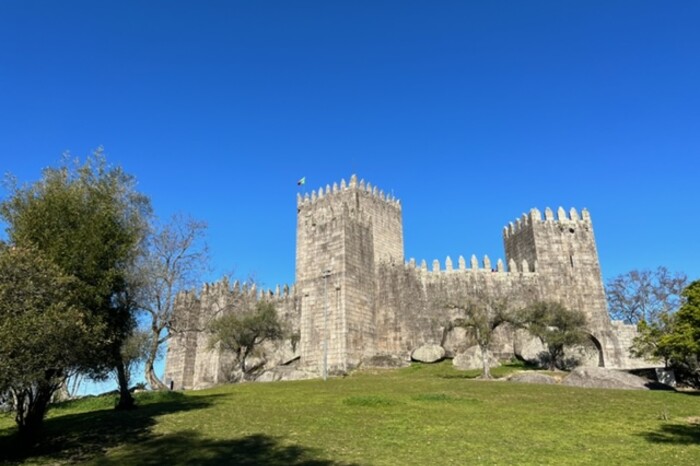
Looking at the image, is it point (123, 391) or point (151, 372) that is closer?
point (123, 391)

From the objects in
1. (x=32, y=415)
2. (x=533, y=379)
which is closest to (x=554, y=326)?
(x=533, y=379)

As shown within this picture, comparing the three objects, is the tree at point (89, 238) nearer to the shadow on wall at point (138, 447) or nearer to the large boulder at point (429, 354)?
the shadow on wall at point (138, 447)

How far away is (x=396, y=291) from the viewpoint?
47.9 metres

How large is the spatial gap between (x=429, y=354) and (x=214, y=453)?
33570 millimetres

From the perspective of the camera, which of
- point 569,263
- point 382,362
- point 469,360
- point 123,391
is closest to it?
point 123,391

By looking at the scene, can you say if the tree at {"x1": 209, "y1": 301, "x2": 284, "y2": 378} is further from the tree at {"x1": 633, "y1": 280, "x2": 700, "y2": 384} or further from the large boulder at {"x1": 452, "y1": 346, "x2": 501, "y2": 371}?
the tree at {"x1": 633, "y1": 280, "x2": 700, "y2": 384}

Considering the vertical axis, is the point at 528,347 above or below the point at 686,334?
above

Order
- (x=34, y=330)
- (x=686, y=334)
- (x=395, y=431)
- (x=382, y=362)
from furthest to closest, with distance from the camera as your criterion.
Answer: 1. (x=382, y=362)
2. (x=686, y=334)
3. (x=395, y=431)
4. (x=34, y=330)

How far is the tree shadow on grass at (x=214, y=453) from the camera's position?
1184cm

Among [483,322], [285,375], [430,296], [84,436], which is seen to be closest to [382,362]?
[285,375]

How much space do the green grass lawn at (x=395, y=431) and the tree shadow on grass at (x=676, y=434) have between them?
0.03 m

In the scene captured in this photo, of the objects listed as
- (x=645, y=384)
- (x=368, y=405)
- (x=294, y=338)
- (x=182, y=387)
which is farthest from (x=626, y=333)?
(x=182, y=387)

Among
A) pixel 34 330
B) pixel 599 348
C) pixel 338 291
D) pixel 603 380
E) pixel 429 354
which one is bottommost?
pixel 603 380

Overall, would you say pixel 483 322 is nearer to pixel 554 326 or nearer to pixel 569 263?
pixel 554 326
